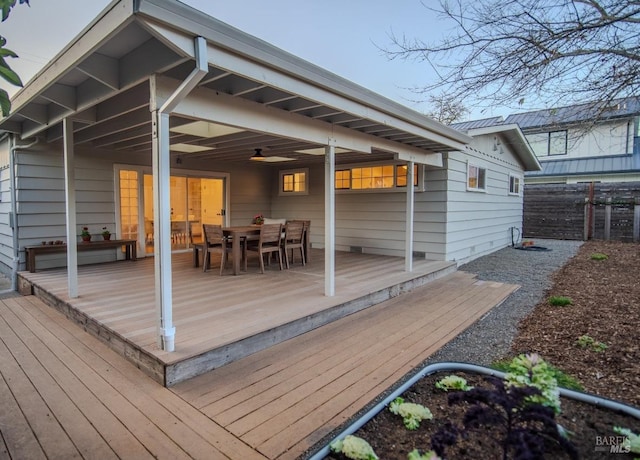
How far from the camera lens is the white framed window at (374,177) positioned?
7.47 meters

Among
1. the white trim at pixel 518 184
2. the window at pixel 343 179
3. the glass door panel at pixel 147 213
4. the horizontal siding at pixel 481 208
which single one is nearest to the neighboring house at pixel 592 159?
the white trim at pixel 518 184

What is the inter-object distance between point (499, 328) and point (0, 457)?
412cm

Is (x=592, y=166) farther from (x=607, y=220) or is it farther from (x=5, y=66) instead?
(x=5, y=66)

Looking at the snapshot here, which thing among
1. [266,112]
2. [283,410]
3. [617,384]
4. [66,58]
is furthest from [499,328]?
[66,58]

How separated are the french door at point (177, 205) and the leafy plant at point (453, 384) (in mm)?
5626

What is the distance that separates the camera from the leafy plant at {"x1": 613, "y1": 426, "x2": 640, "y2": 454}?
5.04ft

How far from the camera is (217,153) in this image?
7172mm

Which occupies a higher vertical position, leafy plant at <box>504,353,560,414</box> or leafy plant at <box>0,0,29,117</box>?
leafy plant at <box>0,0,29,117</box>

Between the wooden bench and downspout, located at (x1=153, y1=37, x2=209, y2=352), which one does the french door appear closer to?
the wooden bench

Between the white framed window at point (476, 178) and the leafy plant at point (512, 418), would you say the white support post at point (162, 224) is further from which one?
the white framed window at point (476, 178)

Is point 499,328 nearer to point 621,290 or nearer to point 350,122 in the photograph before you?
point 621,290

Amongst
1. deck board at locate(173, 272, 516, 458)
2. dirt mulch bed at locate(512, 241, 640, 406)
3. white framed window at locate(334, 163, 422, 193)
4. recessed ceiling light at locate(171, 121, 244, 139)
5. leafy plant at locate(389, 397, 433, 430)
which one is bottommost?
deck board at locate(173, 272, 516, 458)

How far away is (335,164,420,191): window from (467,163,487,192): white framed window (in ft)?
4.91

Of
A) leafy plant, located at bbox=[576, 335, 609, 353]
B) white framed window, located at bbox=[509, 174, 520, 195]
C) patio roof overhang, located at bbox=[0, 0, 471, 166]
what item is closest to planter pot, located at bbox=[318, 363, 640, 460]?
leafy plant, located at bbox=[576, 335, 609, 353]
